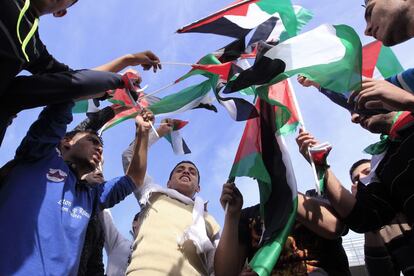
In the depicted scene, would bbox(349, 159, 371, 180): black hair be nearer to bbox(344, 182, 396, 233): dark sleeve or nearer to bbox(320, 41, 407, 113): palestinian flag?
bbox(320, 41, 407, 113): palestinian flag

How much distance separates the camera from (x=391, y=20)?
184 cm

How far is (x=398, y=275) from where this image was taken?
2461 mm

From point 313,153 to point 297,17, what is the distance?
4.70ft

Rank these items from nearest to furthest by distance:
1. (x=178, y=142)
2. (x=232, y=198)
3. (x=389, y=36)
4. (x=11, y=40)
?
(x=11, y=40) → (x=389, y=36) → (x=232, y=198) → (x=178, y=142)

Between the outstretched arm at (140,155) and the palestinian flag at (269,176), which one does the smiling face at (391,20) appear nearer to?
the palestinian flag at (269,176)

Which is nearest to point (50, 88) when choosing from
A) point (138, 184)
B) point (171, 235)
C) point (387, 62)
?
point (138, 184)

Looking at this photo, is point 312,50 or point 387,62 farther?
point 387,62

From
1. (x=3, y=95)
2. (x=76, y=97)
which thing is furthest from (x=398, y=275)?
(x=3, y=95)

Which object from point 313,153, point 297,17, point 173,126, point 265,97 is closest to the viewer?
point 313,153

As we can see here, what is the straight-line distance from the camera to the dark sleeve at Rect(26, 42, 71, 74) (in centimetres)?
200

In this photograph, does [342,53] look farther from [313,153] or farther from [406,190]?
[406,190]

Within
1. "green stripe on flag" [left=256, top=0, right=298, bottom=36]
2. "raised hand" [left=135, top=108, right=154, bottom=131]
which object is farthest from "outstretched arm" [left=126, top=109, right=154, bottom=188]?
"green stripe on flag" [left=256, top=0, right=298, bottom=36]

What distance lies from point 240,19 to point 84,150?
1539 millimetres

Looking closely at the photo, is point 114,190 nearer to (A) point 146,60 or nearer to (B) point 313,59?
(A) point 146,60
